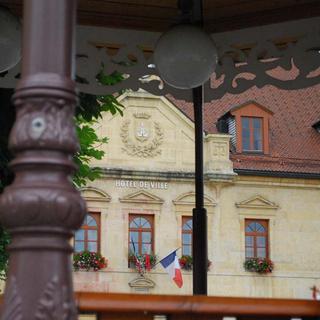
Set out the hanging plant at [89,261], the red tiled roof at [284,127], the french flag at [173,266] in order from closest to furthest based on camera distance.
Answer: the french flag at [173,266]
the hanging plant at [89,261]
the red tiled roof at [284,127]

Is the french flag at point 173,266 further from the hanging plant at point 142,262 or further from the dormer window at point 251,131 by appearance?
the dormer window at point 251,131

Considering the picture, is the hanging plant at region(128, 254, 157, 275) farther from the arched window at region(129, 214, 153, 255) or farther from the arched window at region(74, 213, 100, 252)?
the arched window at region(74, 213, 100, 252)

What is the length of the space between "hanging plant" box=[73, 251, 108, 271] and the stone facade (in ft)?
1.06

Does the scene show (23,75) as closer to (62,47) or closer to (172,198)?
(62,47)

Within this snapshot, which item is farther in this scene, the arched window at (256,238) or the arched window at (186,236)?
the arched window at (256,238)

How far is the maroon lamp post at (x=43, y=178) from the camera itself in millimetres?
2248

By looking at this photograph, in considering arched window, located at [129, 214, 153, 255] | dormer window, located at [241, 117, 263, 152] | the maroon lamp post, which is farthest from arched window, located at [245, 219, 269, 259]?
the maroon lamp post

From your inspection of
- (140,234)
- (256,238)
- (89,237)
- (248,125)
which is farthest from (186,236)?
(248,125)

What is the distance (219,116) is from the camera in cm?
3562

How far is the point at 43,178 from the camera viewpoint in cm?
234

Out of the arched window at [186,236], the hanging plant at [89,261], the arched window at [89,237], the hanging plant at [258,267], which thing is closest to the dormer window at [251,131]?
the arched window at [186,236]

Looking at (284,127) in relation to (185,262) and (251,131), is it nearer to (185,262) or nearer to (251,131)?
(251,131)

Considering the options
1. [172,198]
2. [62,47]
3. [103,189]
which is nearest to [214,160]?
[172,198]

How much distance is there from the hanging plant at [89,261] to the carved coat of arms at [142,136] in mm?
4037
